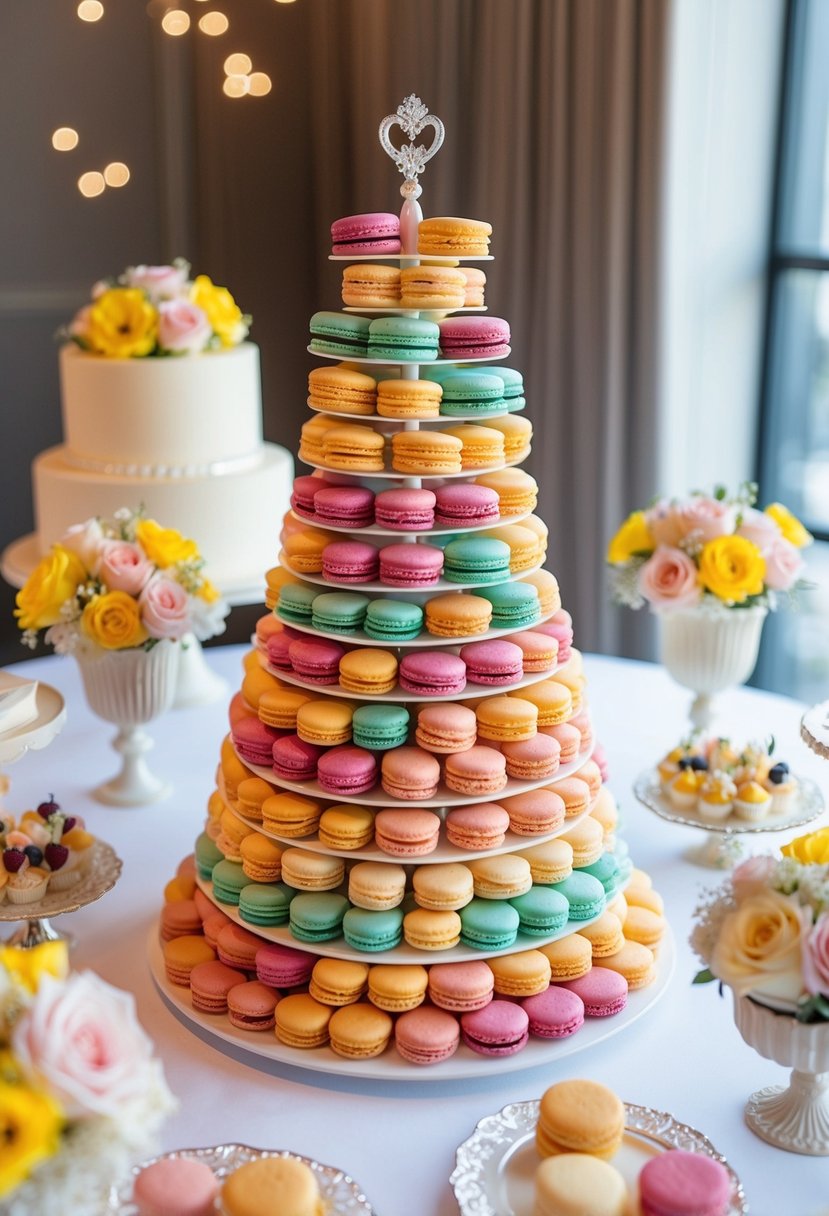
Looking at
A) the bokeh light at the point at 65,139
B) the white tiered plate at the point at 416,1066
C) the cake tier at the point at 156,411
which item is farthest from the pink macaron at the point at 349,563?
the bokeh light at the point at 65,139

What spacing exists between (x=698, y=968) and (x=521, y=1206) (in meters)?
0.67

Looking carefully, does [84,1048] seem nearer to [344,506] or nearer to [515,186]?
[344,506]

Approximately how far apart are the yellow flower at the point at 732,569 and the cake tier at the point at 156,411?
1276 mm

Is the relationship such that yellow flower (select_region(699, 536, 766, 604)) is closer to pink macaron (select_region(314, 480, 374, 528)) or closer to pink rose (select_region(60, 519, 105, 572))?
pink macaron (select_region(314, 480, 374, 528))

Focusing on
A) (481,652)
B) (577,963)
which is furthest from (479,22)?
(577,963)

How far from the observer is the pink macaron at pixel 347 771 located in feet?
6.74

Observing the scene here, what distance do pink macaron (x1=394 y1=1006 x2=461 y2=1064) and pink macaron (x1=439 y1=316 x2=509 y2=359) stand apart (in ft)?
3.14

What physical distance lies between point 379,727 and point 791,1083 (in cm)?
74

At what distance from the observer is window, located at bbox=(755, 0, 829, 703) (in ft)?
13.9

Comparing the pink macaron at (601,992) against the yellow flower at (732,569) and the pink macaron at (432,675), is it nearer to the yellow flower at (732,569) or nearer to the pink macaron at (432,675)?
the pink macaron at (432,675)

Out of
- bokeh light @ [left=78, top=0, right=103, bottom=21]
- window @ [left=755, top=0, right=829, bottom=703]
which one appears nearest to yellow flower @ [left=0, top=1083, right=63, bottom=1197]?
window @ [left=755, top=0, right=829, bottom=703]

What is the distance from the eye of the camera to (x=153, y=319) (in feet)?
11.0

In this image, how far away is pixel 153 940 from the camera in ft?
7.56

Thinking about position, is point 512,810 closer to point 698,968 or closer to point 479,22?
point 698,968
